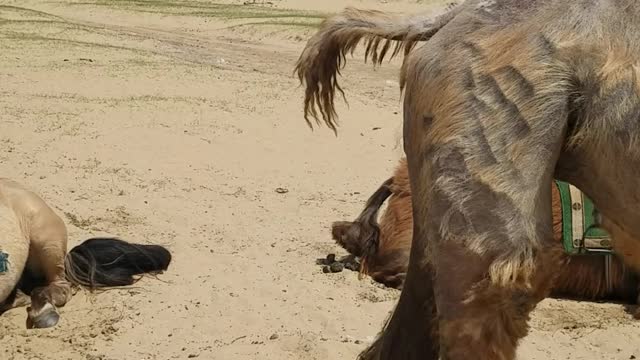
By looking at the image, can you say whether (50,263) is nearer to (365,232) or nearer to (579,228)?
(365,232)

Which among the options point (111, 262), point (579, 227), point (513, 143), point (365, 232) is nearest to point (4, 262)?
point (111, 262)

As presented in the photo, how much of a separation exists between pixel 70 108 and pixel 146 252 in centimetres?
442

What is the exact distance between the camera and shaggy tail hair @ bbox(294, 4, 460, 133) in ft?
11.1

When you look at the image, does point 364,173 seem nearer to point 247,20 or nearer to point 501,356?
point 501,356

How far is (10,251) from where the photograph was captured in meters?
5.34

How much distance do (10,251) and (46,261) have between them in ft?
1.02

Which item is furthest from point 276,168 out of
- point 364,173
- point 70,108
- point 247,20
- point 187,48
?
point 247,20

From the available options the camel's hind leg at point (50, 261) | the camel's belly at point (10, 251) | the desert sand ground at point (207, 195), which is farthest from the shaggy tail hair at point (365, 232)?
the camel's belly at point (10, 251)

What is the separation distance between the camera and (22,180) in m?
7.53

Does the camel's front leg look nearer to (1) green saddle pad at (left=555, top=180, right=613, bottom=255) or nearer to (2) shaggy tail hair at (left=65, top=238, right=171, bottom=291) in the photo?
(2) shaggy tail hair at (left=65, top=238, right=171, bottom=291)

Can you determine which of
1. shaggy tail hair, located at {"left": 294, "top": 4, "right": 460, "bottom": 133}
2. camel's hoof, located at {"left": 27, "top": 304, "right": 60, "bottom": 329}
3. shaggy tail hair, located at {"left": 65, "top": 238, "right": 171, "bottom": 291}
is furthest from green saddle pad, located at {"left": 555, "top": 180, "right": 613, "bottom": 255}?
camel's hoof, located at {"left": 27, "top": 304, "right": 60, "bottom": 329}

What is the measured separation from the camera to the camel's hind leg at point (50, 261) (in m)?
5.41

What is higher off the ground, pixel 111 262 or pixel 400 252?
pixel 400 252

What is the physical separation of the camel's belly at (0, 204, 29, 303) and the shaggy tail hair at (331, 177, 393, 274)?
203cm
